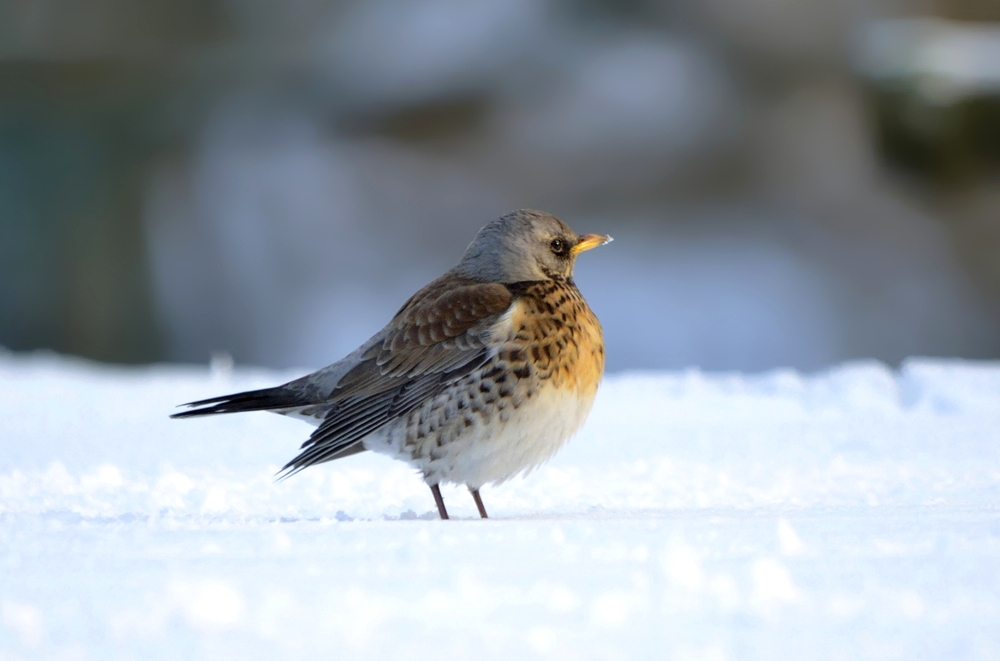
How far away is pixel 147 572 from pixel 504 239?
6.60 feet

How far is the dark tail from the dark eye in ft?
3.24

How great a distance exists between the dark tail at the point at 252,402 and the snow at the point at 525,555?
267 mm

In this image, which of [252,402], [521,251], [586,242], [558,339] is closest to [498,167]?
[586,242]

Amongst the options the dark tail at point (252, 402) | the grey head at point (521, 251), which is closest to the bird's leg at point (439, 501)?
the dark tail at point (252, 402)

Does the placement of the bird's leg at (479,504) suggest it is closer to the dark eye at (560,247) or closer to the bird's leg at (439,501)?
the bird's leg at (439,501)

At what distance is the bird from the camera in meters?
3.36

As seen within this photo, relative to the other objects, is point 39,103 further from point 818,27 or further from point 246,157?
point 818,27

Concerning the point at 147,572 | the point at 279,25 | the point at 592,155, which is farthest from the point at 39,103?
the point at 147,572

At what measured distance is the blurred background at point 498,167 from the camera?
38.3ft

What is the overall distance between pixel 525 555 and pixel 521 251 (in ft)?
5.62

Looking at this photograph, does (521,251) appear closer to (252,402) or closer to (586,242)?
(586,242)

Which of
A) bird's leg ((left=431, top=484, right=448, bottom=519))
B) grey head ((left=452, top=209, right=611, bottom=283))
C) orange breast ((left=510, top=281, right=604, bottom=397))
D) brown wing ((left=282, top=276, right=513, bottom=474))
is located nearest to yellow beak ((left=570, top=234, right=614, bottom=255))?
grey head ((left=452, top=209, right=611, bottom=283))

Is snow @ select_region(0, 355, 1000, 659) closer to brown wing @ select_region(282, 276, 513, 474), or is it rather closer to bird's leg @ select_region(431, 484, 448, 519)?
bird's leg @ select_region(431, 484, 448, 519)

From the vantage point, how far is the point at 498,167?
13.1 m
